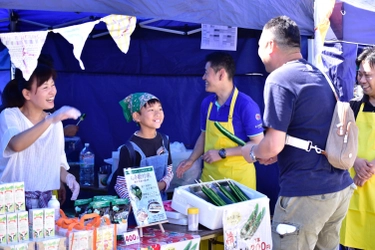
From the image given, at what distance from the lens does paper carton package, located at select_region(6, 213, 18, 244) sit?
106 inches

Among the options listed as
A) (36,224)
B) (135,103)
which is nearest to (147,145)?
(135,103)

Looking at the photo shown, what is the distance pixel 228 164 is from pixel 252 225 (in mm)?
822

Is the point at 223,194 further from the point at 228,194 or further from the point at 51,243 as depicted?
the point at 51,243

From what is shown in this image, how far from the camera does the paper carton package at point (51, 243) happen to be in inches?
107

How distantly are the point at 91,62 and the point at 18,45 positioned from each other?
289 cm

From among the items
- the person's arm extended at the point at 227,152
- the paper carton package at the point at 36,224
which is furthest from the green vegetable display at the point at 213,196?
the paper carton package at the point at 36,224

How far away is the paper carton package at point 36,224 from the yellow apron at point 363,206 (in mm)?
2457

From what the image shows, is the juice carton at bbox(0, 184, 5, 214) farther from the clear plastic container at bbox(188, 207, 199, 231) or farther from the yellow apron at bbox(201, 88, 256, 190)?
the yellow apron at bbox(201, 88, 256, 190)

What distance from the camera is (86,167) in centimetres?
534

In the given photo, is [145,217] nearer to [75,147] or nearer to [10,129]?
[10,129]

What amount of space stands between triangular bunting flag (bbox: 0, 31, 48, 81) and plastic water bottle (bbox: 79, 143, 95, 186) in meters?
2.25

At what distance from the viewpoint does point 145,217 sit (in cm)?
318

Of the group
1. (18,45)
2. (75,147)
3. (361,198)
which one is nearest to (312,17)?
(361,198)

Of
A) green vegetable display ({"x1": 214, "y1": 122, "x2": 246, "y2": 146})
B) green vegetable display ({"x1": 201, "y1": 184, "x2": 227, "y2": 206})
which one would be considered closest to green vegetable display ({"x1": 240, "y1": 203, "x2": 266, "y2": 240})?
green vegetable display ({"x1": 201, "y1": 184, "x2": 227, "y2": 206})
